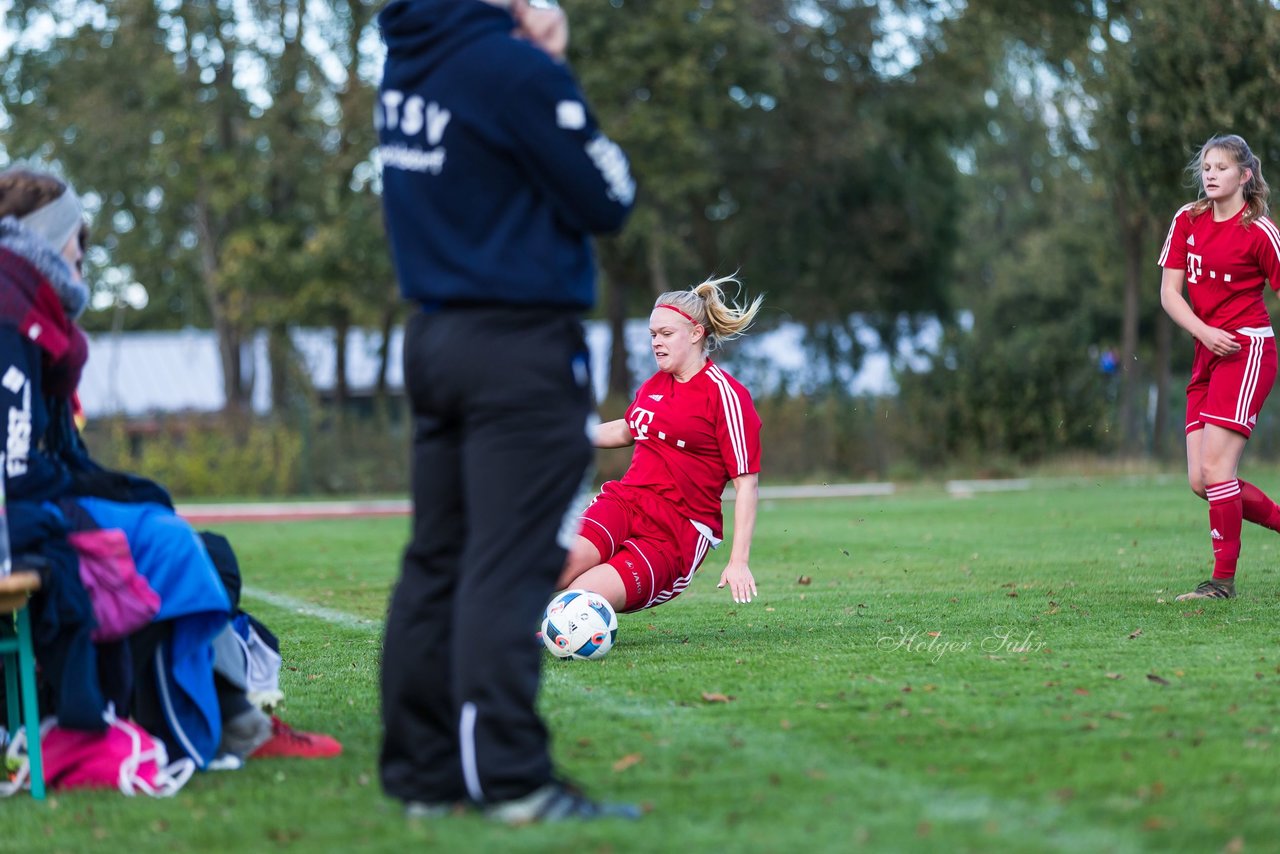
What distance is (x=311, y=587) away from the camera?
10.5 metres

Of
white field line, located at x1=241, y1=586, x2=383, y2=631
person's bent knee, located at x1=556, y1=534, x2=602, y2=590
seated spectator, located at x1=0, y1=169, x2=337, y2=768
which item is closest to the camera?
seated spectator, located at x1=0, y1=169, x2=337, y2=768

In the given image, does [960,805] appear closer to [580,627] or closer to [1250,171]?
[580,627]

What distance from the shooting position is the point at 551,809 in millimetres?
3463

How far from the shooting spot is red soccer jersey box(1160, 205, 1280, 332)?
7422 millimetres

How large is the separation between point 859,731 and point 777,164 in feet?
106

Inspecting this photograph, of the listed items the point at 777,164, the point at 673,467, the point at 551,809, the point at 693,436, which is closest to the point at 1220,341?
the point at 693,436

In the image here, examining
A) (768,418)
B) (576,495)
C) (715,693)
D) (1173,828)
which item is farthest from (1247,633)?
(768,418)

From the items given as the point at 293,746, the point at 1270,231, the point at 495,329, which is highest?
the point at 1270,231

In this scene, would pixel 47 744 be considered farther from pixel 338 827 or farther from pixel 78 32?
pixel 78 32

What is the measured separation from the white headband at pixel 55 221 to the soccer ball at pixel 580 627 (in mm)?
2779

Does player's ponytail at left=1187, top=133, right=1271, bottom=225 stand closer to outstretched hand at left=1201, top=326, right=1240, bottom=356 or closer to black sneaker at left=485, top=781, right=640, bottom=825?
outstretched hand at left=1201, top=326, right=1240, bottom=356

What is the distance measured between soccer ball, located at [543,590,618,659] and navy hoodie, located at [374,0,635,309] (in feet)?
9.53

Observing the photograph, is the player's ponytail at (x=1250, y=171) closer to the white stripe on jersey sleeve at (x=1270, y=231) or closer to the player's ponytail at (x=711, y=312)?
the white stripe on jersey sleeve at (x=1270, y=231)

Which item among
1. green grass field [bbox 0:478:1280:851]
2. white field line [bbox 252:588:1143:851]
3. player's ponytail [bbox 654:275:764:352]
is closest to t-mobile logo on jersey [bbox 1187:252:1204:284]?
green grass field [bbox 0:478:1280:851]
